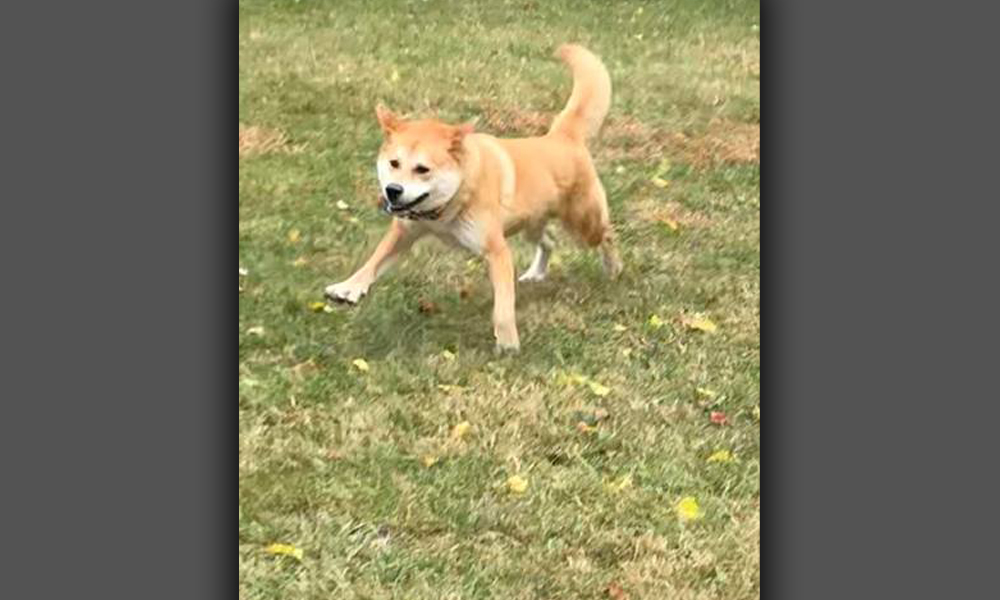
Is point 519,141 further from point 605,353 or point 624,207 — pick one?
point 605,353

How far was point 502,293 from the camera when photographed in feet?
11.6

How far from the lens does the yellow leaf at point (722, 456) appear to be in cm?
348

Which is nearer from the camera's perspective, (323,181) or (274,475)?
(274,475)

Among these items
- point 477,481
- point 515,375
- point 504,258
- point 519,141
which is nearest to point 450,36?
point 519,141

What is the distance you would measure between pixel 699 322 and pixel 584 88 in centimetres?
59

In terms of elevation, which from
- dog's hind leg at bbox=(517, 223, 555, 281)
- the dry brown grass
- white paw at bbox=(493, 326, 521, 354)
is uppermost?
the dry brown grass

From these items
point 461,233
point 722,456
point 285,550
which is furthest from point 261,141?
point 722,456

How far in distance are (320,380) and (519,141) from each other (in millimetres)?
711

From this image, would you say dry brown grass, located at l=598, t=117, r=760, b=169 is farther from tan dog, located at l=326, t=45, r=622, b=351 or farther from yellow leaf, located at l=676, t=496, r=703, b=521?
yellow leaf, located at l=676, t=496, r=703, b=521

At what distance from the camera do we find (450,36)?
3580mm

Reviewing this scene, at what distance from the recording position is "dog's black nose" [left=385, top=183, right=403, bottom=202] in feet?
11.3

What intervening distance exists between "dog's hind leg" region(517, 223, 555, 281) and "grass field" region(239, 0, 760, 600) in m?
0.02

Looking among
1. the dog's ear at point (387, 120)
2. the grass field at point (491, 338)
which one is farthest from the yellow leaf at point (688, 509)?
the dog's ear at point (387, 120)

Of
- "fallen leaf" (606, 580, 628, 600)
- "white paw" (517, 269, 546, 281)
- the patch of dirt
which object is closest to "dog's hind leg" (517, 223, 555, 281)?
"white paw" (517, 269, 546, 281)
